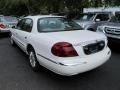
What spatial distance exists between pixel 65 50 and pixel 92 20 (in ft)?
20.5

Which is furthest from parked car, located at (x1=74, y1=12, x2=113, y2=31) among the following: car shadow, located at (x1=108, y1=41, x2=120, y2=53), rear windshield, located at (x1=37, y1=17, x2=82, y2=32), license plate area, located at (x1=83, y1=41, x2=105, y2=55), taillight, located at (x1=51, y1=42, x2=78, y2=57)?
taillight, located at (x1=51, y1=42, x2=78, y2=57)

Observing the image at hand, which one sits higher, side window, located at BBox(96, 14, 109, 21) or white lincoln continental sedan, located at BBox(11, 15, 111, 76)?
side window, located at BBox(96, 14, 109, 21)

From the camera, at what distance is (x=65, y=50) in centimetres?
380

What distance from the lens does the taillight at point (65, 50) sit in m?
3.81

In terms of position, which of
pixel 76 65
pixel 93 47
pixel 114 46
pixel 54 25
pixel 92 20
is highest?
pixel 54 25

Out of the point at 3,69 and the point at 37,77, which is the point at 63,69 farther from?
the point at 3,69

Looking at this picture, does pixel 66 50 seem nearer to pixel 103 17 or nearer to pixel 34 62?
pixel 34 62

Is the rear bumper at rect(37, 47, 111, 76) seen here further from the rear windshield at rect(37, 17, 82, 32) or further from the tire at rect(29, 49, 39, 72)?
the rear windshield at rect(37, 17, 82, 32)

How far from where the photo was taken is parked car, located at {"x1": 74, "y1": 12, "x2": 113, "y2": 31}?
30.0 feet

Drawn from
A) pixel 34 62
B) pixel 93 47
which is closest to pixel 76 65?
pixel 93 47

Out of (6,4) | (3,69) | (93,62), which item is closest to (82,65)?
(93,62)

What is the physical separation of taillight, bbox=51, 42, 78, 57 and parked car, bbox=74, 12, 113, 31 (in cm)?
513

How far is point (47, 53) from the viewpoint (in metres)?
4.06

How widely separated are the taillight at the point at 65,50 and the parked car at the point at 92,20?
513 centimetres
